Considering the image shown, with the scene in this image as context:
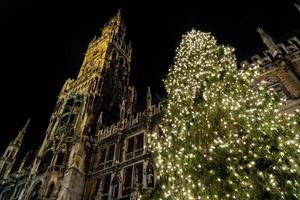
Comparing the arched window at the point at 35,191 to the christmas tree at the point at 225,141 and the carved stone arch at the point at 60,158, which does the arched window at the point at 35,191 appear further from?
the christmas tree at the point at 225,141

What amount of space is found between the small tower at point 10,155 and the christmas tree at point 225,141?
93.3ft

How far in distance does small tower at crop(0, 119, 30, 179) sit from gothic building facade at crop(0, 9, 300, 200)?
4.9 inches

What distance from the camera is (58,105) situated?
104 feet

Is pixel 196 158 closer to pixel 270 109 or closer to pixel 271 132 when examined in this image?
pixel 271 132

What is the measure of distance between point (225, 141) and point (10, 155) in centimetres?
3364

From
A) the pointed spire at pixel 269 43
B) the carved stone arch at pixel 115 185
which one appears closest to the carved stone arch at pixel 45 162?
the carved stone arch at pixel 115 185

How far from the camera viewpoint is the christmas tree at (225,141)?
360 inches

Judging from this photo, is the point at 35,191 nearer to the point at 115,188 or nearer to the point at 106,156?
the point at 106,156

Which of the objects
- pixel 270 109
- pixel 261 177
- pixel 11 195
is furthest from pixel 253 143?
pixel 11 195

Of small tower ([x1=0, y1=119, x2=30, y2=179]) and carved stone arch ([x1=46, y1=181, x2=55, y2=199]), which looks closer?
carved stone arch ([x1=46, y1=181, x2=55, y2=199])

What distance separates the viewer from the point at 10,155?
112 ft

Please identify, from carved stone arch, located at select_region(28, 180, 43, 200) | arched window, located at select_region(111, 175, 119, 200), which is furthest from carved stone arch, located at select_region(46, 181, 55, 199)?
arched window, located at select_region(111, 175, 119, 200)

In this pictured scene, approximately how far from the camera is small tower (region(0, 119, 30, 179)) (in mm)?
31931

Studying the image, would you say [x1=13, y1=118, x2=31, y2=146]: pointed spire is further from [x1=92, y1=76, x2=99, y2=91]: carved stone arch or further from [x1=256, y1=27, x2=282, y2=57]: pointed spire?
[x1=256, y1=27, x2=282, y2=57]: pointed spire
